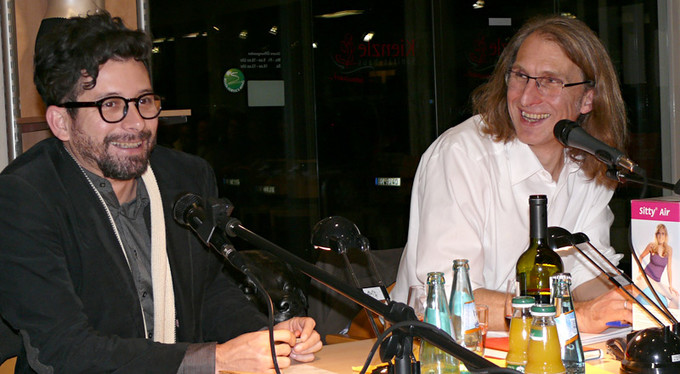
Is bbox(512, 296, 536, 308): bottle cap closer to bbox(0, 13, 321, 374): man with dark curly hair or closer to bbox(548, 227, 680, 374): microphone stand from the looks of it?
bbox(548, 227, 680, 374): microphone stand

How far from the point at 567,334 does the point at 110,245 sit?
1172 millimetres

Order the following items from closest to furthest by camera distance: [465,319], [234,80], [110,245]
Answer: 1. [465,319]
2. [110,245]
3. [234,80]

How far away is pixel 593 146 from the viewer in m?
1.82

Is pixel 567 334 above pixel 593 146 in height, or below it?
below

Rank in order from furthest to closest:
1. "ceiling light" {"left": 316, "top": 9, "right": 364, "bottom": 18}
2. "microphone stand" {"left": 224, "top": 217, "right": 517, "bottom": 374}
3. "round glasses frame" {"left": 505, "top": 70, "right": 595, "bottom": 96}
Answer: "ceiling light" {"left": 316, "top": 9, "right": 364, "bottom": 18}, "round glasses frame" {"left": 505, "top": 70, "right": 595, "bottom": 96}, "microphone stand" {"left": 224, "top": 217, "right": 517, "bottom": 374}

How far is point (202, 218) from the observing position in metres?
1.47

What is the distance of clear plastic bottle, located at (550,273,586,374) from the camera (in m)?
1.65

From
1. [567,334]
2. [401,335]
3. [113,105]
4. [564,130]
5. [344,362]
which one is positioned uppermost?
[113,105]

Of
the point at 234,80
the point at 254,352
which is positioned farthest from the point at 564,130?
the point at 234,80

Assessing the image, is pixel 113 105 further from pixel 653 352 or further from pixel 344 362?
pixel 653 352

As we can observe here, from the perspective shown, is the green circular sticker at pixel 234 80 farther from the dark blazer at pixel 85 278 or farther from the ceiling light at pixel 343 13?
the dark blazer at pixel 85 278

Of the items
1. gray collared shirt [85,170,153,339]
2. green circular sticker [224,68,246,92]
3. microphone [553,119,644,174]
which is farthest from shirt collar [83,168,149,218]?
green circular sticker [224,68,246,92]

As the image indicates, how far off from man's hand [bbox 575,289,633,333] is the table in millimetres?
134

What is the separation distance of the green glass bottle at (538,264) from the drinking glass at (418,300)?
327 mm
